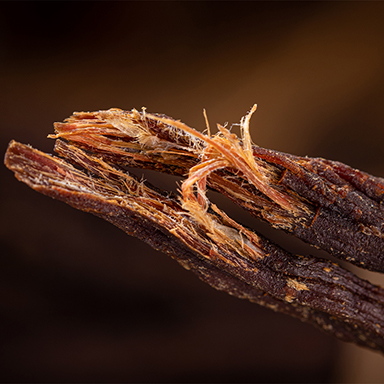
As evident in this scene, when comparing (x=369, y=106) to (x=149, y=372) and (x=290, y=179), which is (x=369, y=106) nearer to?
(x=290, y=179)

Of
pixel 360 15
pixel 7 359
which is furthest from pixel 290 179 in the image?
pixel 7 359

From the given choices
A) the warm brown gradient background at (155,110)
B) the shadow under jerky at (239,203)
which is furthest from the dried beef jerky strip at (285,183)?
the warm brown gradient background at (155,110)

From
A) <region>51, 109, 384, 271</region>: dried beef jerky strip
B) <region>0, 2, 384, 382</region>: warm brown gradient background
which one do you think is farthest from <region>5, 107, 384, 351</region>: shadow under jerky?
<region>0, 2, 384, 382</region>: warm brown gradient background

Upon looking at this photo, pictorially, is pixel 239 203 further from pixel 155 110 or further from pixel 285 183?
pixel 155 110

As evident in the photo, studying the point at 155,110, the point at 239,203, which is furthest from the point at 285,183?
the point at 155,110

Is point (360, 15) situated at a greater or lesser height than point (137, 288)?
greater

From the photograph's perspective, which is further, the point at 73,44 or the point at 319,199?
the point at 73,44

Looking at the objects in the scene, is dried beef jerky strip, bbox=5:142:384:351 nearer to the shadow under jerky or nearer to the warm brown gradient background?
the shadow under jerky
